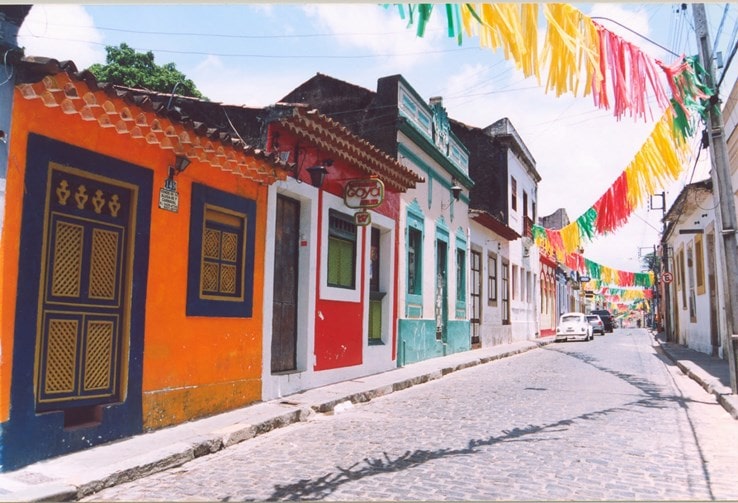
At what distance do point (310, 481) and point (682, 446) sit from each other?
12.3ft

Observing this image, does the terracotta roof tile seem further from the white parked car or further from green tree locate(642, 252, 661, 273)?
green tree locate(642, 252, 661, 273)

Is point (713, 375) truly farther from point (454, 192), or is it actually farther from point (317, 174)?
point (317, 174)

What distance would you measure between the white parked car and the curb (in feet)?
68.6

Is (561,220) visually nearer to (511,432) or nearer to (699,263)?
(699,263)

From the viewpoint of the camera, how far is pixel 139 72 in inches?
1019

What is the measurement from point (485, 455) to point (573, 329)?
24932mm

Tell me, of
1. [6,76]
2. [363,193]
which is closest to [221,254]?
[6,76]

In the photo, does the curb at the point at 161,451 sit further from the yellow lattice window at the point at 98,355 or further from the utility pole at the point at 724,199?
the utility pole at the point at 724,199

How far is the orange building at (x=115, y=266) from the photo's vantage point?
16.4 ft

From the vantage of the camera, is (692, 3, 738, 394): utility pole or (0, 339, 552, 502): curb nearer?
(0, 339, 552, 502): curb

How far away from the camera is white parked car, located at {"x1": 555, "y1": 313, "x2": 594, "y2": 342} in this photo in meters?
28.9

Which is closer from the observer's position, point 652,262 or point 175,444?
point 175,444

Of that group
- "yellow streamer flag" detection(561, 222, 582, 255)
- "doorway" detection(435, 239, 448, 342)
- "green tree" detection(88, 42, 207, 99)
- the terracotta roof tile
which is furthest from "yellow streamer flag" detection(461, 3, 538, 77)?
"green tree" detection(88, 42, 207, 99)

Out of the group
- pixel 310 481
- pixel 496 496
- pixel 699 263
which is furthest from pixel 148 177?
pixel 699 263
